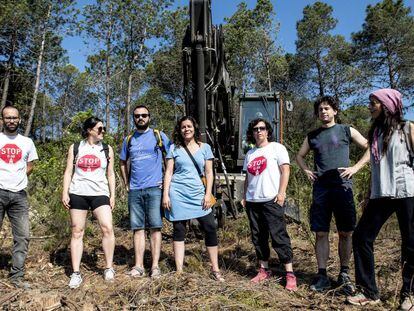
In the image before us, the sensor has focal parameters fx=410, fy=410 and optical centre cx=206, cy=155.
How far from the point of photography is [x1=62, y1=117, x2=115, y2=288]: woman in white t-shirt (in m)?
4.25

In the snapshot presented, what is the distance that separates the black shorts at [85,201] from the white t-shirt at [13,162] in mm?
536

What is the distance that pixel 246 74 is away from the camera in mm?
26703

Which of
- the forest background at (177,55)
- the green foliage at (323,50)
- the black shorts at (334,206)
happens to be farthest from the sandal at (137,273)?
the green foliage at (323,50)

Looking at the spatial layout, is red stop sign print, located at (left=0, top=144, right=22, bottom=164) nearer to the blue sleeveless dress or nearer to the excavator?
the blue sleeveless dress

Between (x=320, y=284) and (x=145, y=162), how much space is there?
7.12 feet

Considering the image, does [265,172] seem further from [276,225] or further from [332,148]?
[332,148]

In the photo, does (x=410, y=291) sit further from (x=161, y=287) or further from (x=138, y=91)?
(x=138, y=91)

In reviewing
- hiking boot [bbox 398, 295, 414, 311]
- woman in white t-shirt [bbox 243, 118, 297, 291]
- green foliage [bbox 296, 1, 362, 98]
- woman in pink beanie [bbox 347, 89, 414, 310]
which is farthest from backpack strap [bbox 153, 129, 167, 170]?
green foliage [bbox 296, 1, 362, 98]

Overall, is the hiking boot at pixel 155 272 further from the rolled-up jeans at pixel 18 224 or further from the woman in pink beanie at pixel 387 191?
the woman in pink beanie at pixel 387 191

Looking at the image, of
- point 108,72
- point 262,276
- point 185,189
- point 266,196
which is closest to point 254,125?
point 266,196

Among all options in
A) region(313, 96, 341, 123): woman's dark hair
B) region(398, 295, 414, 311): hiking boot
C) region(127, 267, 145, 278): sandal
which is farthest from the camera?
region(127, 267, 145, 278): sandal

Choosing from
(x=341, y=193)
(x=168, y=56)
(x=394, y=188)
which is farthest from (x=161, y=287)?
(x=168, y=56)

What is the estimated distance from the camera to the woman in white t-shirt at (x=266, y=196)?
13.5 ft

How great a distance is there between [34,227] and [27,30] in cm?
2010
